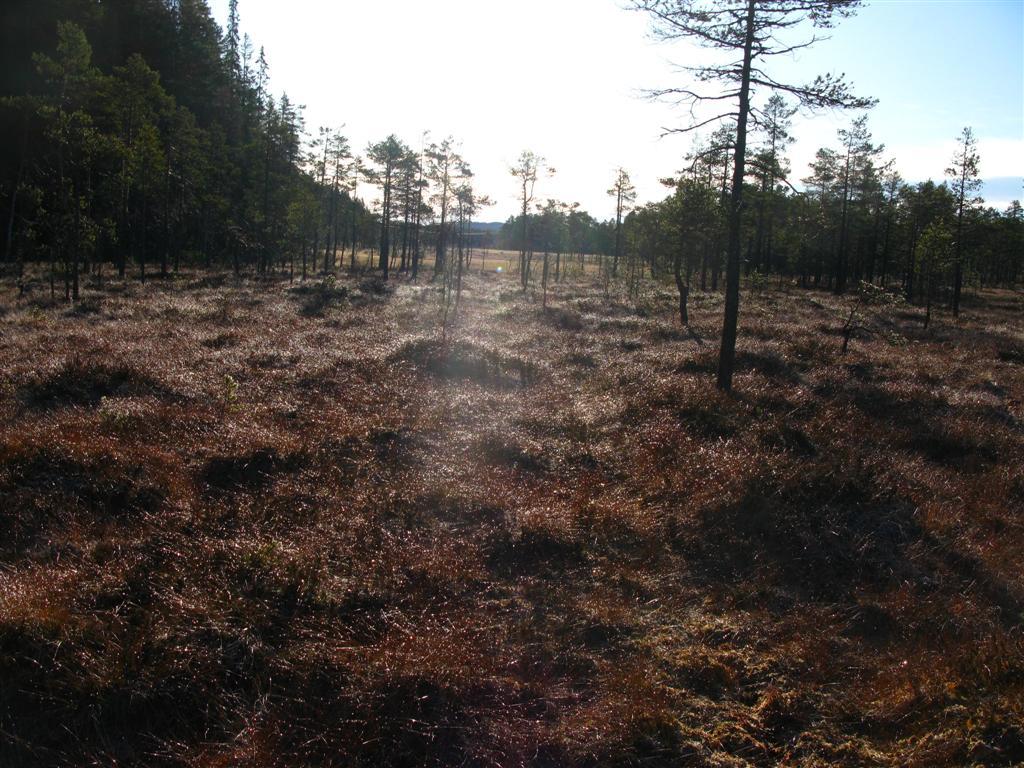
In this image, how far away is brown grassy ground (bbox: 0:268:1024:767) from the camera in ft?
14.8

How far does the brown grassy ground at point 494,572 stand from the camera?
4.50 meters

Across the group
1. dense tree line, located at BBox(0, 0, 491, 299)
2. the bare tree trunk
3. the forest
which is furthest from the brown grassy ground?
dense tree line, located at BBox(0, 0, 491, 299)

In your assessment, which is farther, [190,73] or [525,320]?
[190,73]

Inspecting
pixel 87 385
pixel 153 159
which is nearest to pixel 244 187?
pixel 153 159

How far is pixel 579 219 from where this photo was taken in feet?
275

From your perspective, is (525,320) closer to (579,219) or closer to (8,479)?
(8,479)

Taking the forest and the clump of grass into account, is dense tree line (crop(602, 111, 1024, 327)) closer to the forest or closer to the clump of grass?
the forest

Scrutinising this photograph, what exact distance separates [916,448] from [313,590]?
415 inches

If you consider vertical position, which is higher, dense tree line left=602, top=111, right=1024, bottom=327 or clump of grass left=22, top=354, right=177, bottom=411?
dense tree line left=602, top=111, right=1024, bottom=327

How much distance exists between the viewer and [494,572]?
679 cm

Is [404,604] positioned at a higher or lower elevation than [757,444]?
lower

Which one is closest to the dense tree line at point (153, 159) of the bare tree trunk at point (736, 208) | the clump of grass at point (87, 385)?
the clump of grass at point (87, 385)

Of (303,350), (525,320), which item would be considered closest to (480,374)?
(303,350)

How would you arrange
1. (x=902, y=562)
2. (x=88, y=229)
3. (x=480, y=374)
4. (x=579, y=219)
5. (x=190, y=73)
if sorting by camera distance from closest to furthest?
(x=902, y=562), (x=480, y=374), (x=88, y=229), (x=190, y=73), (x=579, y=219)
